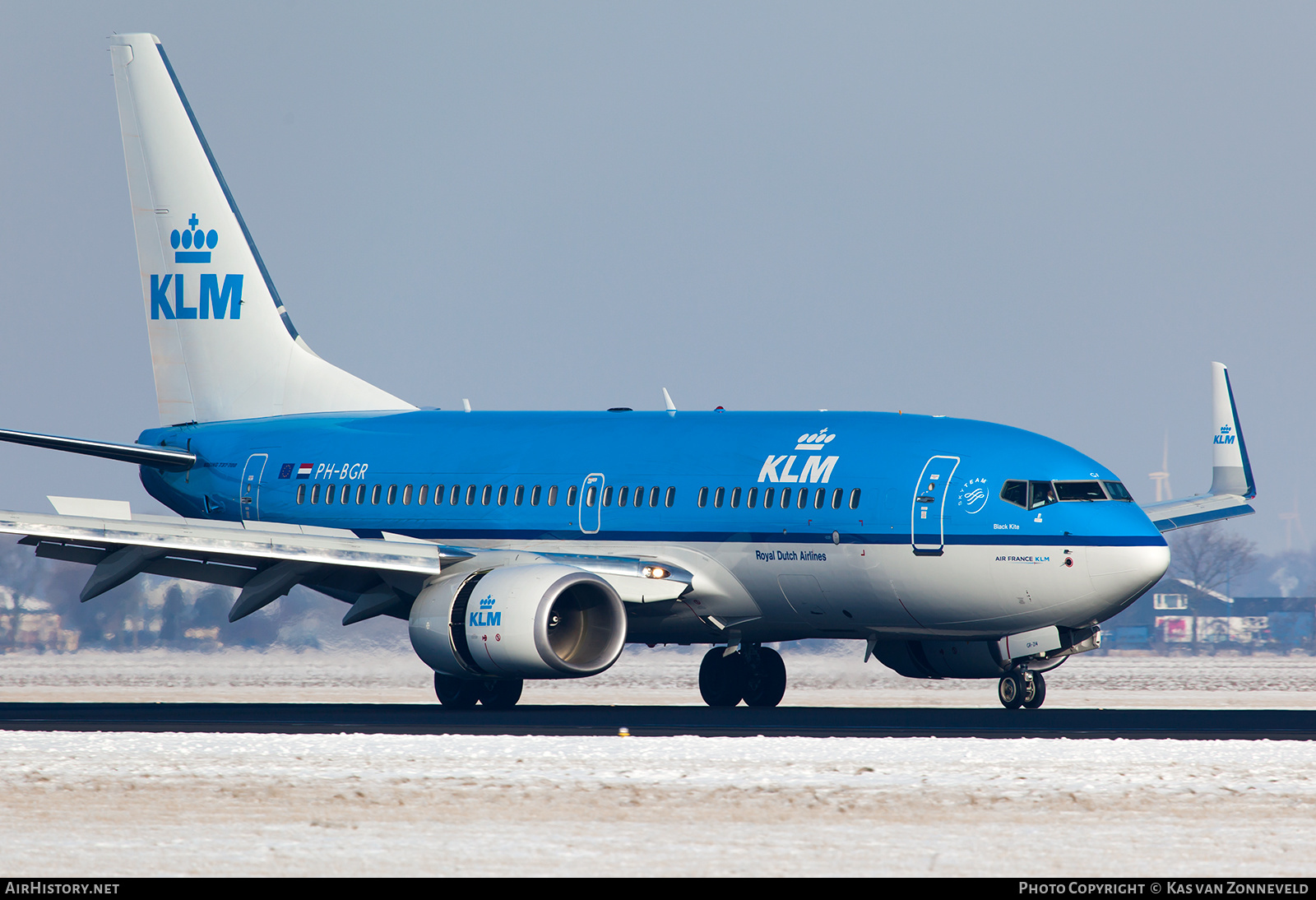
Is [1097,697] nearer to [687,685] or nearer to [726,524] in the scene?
[687,685]

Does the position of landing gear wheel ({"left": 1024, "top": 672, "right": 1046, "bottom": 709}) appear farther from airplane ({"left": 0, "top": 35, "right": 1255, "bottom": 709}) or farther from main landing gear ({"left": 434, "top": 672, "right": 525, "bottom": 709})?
main landing gear ({"left": 434, "top": 672, "right": 525, "bottom": 709})

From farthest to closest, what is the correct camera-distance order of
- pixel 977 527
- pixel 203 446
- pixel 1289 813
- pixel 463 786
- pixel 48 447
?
1. pixel 203 446
2. pixel 48 447
3. pixel 977 527
4. pixel 463 786
5. pixel 1289 813

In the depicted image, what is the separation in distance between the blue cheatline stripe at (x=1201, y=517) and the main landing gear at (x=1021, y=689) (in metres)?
6.09

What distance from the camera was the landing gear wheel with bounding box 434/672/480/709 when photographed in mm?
31234

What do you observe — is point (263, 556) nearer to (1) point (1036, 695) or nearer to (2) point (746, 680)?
(2) point (746, 680)

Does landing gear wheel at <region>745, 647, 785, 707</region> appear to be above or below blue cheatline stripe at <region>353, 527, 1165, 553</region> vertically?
below

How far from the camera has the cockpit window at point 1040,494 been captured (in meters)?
27.4

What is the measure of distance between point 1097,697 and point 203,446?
62.3ft

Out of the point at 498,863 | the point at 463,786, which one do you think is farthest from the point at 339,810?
the point at 498,863

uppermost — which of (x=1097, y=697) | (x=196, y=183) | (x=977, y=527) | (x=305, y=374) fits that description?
(x=196, y=183)

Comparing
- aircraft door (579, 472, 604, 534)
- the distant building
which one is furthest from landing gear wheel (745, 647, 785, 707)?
the distant building

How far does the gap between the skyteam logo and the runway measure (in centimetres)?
1012

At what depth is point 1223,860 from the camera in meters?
12.8

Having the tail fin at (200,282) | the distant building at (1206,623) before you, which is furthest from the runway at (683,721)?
the distant building at (1206,623)
